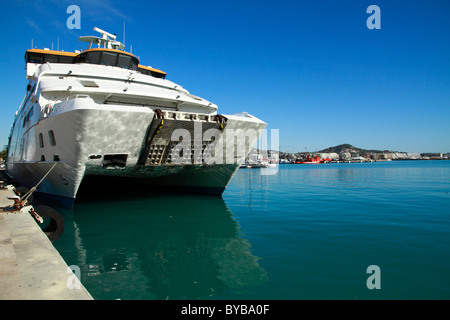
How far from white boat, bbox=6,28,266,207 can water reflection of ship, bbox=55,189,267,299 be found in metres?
1.73

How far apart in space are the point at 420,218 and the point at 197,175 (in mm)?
8696

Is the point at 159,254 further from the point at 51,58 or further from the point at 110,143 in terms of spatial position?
the point at 51,58

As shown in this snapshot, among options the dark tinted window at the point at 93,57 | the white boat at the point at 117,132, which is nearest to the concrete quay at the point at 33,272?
the white boat at the point at 117,132

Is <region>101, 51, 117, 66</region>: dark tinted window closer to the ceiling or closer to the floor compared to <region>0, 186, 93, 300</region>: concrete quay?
closer to the ceiling

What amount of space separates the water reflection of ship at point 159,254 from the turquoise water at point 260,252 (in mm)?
17

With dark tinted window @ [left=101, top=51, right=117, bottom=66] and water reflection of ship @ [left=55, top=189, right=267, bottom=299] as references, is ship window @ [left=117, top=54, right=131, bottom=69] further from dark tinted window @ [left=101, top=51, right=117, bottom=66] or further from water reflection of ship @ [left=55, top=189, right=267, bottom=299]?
water reflection of ship @ [left=55, top=189, right=267, bottom=299]

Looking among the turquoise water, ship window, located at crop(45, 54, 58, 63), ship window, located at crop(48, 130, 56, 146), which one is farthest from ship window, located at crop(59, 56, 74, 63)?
the turquoise water

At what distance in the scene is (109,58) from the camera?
1336 cm

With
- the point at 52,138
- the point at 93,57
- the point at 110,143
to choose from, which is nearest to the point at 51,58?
the point at 93,57

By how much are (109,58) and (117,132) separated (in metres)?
7.19

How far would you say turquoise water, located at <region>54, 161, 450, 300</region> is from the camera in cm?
386

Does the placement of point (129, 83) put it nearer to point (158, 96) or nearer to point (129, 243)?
point (158, 96)
